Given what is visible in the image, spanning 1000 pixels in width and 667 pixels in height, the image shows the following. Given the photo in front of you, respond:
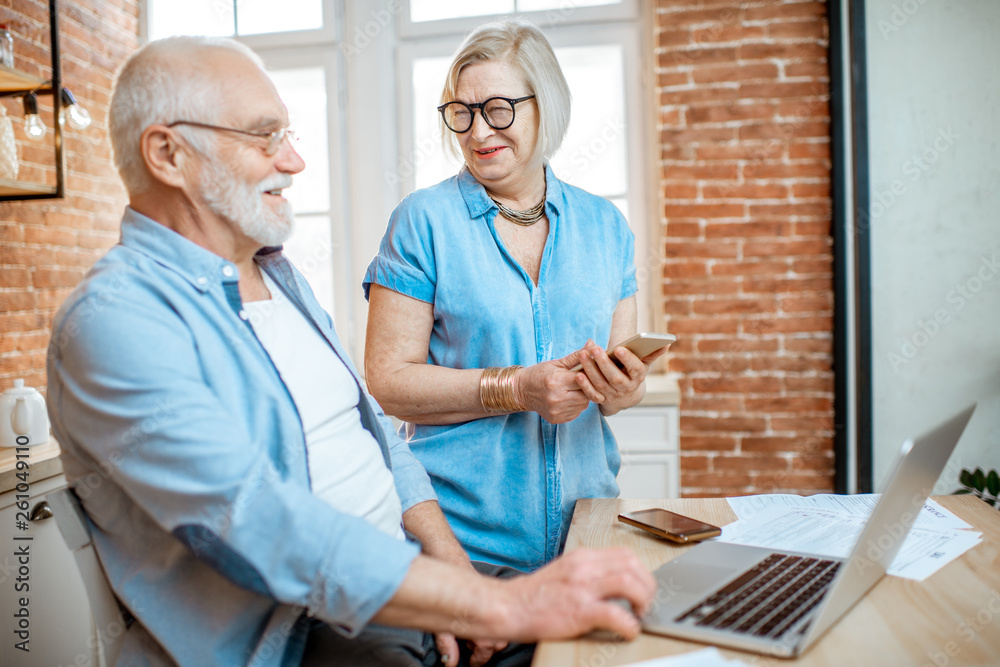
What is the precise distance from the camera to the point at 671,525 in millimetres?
1100

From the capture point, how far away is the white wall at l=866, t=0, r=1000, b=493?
2.05 metres

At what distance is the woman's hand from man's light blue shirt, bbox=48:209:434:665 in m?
0.52

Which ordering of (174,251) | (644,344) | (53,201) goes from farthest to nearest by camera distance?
(53,201), (644,344), (174,251)

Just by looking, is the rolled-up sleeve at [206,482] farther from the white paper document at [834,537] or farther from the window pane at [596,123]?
the window pane at [596,123]

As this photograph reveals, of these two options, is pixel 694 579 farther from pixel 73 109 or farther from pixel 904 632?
pixel 73 109

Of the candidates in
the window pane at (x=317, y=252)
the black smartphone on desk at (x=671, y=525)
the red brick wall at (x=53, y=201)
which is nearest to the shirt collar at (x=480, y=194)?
the black smartphone on desk at (x=671, y=525)

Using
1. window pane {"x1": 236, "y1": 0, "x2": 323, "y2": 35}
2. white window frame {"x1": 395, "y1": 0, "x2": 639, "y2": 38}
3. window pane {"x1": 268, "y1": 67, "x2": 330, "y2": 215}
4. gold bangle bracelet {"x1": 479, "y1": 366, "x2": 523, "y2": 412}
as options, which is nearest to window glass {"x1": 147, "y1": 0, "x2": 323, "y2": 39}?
window pane {"x1": 236, "y1": 0, "x2": 323, "y2": 35}

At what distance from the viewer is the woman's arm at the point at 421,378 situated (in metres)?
1.30

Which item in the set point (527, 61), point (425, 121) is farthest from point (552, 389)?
point (425, 121)

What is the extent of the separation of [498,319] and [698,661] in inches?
32.1

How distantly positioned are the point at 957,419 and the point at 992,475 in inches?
51.6

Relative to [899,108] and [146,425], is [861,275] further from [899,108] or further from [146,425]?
[146,425]

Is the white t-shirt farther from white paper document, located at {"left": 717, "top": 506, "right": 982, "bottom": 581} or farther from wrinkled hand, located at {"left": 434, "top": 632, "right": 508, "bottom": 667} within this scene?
white paper document, located at {"left": 717, "top": 506, "right": 982, "bottom": 581}

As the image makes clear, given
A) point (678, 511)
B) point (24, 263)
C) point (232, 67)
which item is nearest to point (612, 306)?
point (678, 511)
